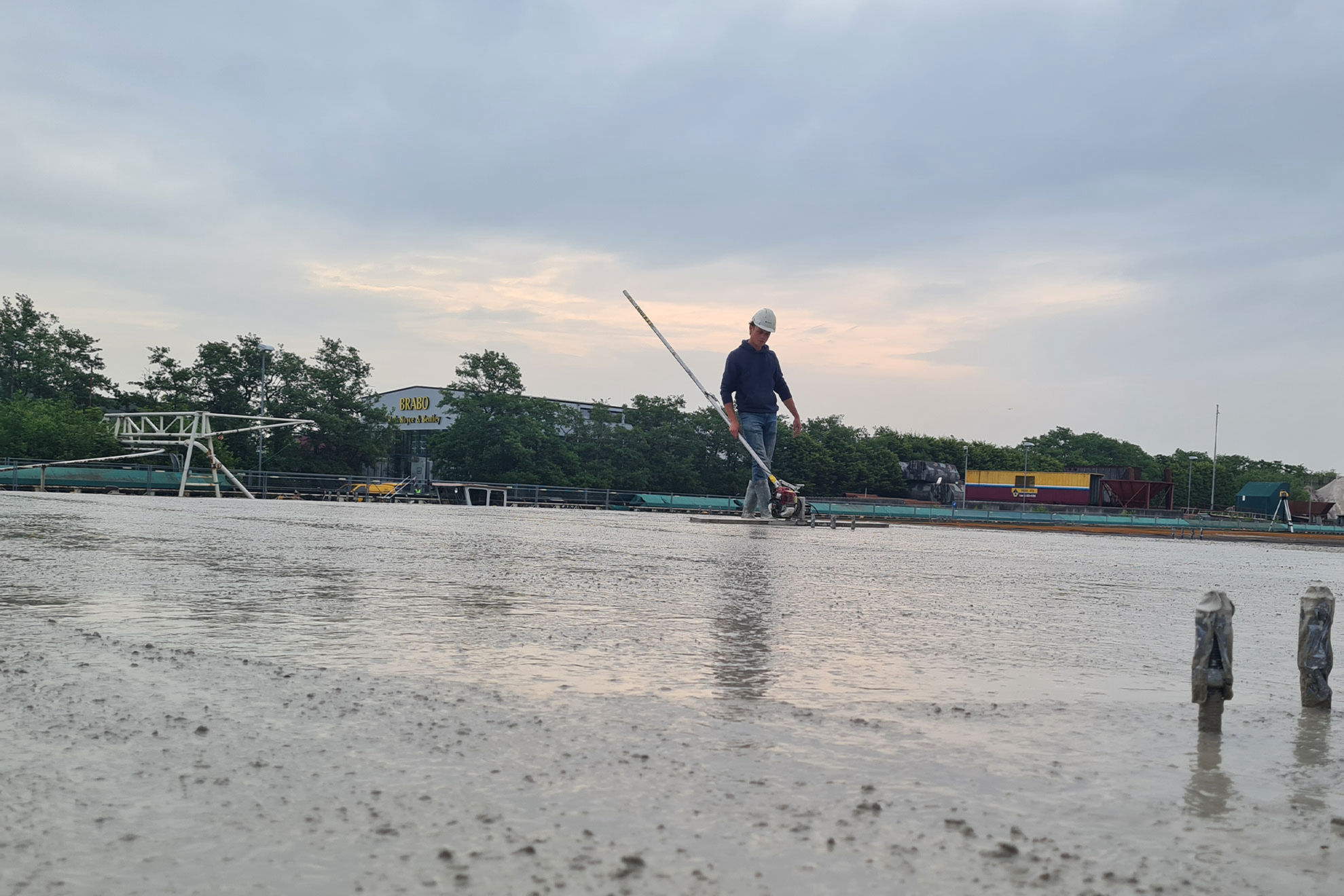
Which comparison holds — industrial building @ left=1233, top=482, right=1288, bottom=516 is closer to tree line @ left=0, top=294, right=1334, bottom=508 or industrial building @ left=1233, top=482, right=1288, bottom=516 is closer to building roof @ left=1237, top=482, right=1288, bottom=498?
building roof @ left=1237, top=482, right=1288, bottom=498

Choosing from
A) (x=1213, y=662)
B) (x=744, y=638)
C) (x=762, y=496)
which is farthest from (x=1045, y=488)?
(x=1213, y=662)

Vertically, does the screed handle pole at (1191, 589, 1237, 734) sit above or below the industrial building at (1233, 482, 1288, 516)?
below

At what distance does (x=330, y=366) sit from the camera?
51812 mm

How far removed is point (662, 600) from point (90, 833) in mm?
3775

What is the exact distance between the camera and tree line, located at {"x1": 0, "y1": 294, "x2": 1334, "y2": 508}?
153ft

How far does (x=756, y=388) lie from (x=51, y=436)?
106 ft

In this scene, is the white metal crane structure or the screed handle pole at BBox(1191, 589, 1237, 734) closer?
the screed handle pole at BBox(1191, 589, 1237, 734)

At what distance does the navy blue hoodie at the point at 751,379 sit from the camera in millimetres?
16203

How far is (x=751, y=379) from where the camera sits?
1636 centimetres

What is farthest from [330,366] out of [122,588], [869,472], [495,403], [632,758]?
[632,758]

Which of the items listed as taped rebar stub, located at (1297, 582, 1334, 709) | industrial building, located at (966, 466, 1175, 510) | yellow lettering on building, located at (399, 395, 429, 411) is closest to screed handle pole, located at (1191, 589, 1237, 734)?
taped rebar stub, located at (1297, 582, 1334, 709)

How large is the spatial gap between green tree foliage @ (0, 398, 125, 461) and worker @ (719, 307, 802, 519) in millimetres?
30582

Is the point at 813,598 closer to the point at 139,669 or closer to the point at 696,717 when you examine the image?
the point at 696,717

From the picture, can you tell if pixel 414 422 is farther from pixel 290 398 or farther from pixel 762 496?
pixel 762 496
